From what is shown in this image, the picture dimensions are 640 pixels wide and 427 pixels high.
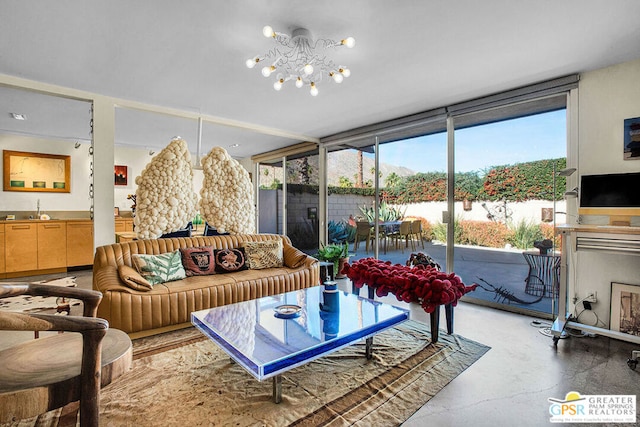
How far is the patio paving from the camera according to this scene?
3.42 metres

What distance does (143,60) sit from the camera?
2734mm

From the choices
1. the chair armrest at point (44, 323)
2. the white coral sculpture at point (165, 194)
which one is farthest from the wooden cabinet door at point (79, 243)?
the chair armrest at point (44, 323)

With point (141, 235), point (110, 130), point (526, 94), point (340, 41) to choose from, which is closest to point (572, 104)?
point (526, 94)

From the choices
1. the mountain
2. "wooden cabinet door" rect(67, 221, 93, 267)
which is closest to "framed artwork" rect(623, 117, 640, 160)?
the mountain

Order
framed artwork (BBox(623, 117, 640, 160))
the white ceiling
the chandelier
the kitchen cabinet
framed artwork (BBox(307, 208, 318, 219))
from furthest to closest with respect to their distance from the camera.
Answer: framed artwork (BBox(307, 208, 318, 219))
the kitchen cabinet
framed artwork (BBox(623, 117, 640, 160))
the chandelier
the white ceiling

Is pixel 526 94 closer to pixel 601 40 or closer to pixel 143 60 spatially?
pixel 601 40

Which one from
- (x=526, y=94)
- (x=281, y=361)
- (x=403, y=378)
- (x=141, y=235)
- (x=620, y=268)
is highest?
(x=526, y=94)

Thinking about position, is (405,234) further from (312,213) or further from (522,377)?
(522,377)

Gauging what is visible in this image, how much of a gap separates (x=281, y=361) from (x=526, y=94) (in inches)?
139

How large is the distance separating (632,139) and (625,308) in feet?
4.74

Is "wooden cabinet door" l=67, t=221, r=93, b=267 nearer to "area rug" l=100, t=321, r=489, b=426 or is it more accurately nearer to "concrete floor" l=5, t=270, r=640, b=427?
"area rug" l=100, t=321, r=489, b=426

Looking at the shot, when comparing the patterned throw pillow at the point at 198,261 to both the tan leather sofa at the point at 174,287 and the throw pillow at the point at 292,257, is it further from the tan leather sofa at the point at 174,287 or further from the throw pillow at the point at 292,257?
the throw pillow at the point at 292,257

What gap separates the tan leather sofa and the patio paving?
1827mm

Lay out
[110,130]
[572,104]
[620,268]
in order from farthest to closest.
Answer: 1. [110,130]
2. [572,104]
3. [620,268]
